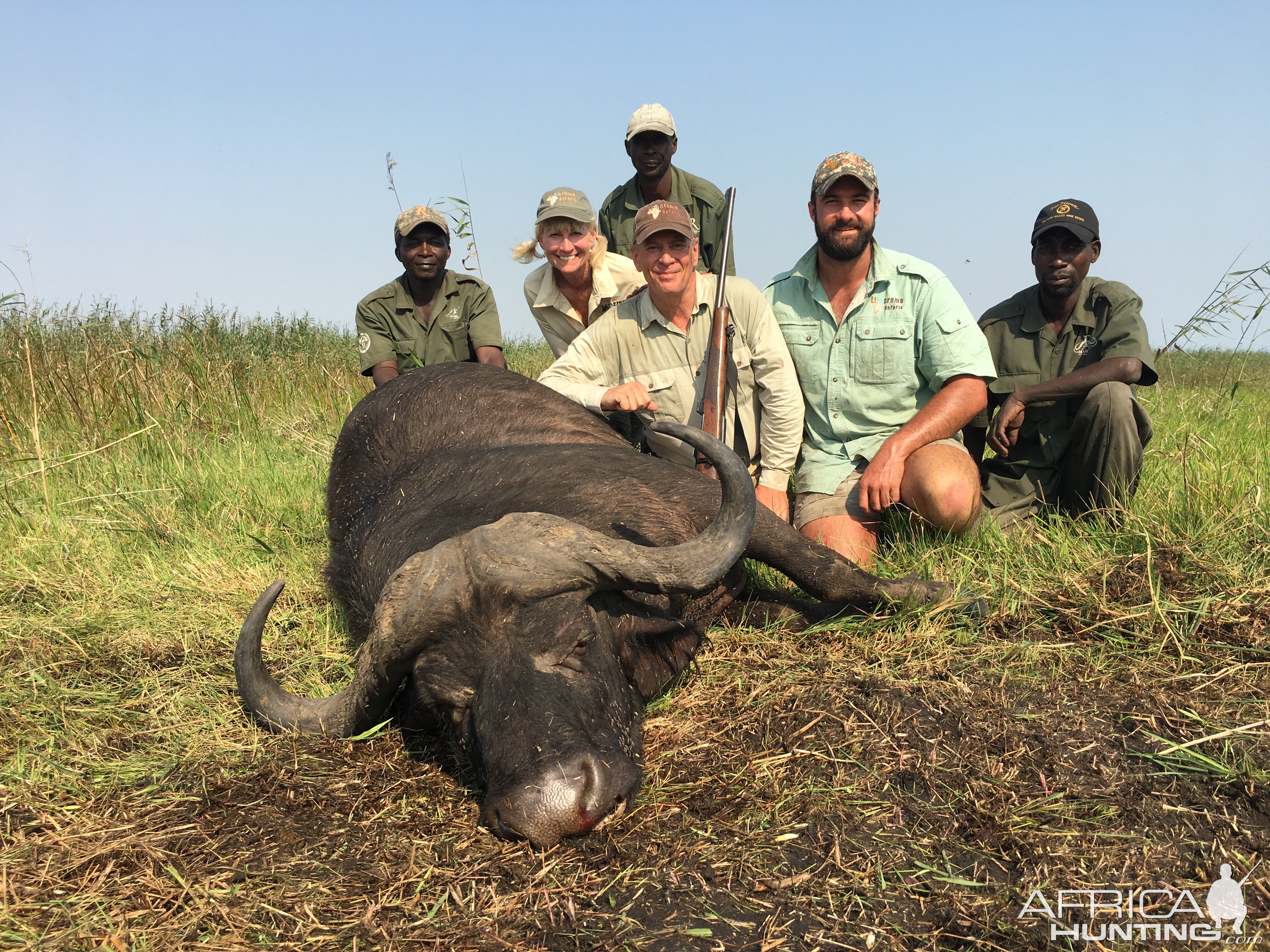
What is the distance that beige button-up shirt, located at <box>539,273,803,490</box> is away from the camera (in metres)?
4.91

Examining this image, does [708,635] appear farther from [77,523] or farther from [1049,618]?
[77,523]

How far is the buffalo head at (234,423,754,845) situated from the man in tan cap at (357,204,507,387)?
13.8 feet

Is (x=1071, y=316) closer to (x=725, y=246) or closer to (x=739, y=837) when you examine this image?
(x=725, y=246)

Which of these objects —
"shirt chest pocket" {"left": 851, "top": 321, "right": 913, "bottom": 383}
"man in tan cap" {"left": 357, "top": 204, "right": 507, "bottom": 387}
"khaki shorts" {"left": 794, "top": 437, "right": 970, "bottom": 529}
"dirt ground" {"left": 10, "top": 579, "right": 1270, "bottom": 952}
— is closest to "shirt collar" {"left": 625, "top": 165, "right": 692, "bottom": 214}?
"man in tan cap" {"left": 357, "top": 204, "right": 507, "bottom": 387}

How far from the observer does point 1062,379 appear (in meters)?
4.73

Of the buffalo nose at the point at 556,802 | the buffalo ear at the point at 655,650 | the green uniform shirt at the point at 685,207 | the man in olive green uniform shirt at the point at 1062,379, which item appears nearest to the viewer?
the buffalo nose at the point at 556,802

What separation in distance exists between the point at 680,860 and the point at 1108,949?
3.16 feet

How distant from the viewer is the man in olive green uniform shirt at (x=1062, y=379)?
14.9ft

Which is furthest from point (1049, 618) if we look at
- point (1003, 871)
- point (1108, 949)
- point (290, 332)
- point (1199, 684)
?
point (290, 332)

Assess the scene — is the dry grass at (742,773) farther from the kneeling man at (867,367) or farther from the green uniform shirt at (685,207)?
the green uniform shirt at (685,207)

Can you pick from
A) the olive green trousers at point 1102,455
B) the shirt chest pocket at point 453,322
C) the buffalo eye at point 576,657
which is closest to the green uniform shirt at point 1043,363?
the olive green trousers at point 1102,455

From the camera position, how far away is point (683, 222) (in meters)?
4.68

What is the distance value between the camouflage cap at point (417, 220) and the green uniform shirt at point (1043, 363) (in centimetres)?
400

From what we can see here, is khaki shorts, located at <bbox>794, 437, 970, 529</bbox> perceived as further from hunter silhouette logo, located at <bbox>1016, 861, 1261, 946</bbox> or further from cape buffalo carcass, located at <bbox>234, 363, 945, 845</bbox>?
hunter silhouette logo, located at <bbox>1016, 861, 1261, 946</bbox>
